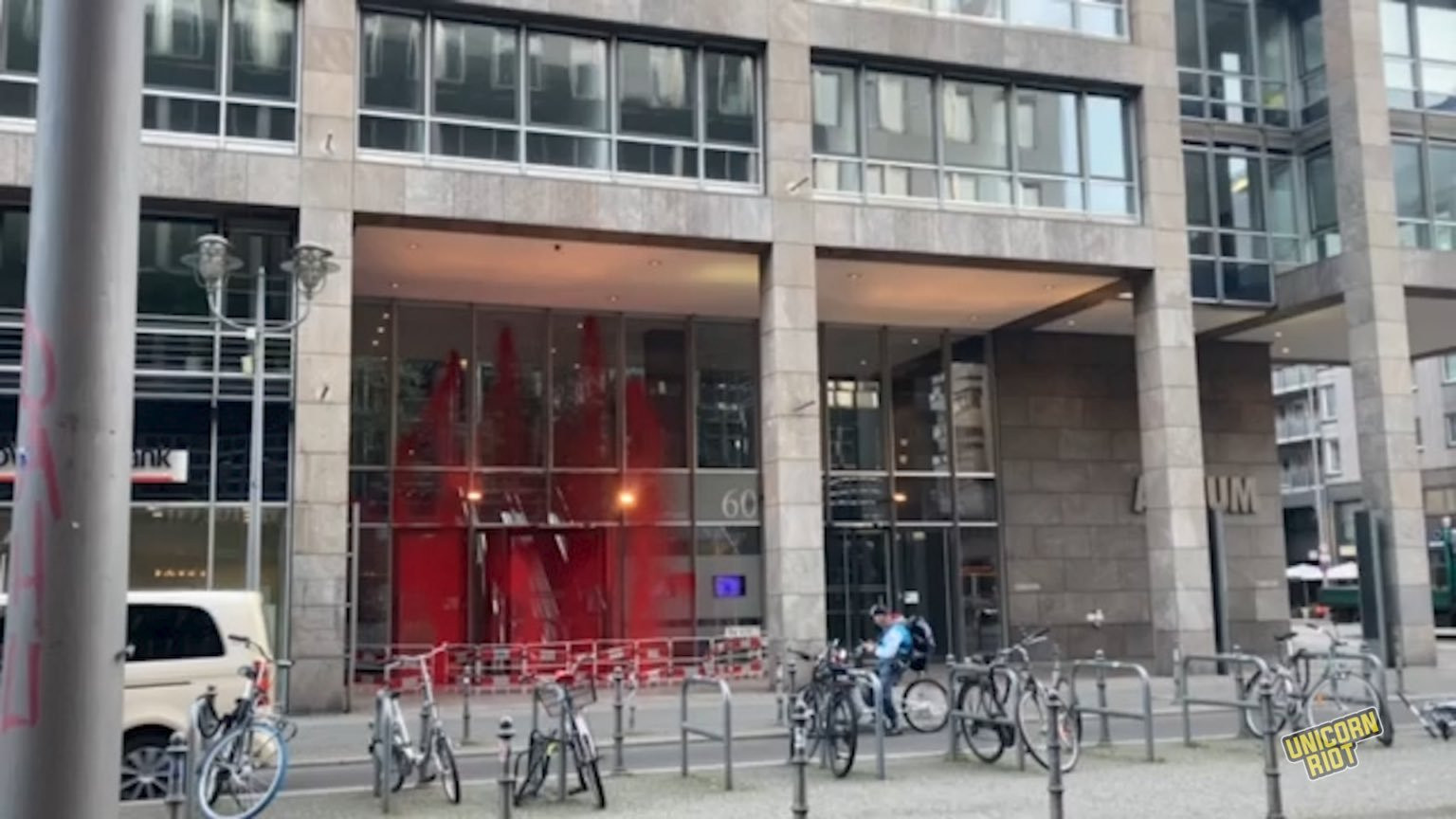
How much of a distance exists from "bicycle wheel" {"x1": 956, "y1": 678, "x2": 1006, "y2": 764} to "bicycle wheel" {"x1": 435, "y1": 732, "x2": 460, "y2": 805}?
4899mm

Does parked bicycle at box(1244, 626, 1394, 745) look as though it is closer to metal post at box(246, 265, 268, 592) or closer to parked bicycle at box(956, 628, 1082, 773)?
parked bicycle at box(956, 628, 1082, 773)

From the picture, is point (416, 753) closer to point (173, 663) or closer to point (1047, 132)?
point (173, 663)

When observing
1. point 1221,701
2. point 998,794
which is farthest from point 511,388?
point 998,794

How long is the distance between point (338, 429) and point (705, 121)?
8.40 m

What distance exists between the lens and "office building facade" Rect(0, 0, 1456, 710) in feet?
Answer: 65.8

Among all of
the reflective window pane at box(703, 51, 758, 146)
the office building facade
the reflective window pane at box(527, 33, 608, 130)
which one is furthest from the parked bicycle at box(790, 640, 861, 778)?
the reflective window pane at box(703, 51, 758, 146)

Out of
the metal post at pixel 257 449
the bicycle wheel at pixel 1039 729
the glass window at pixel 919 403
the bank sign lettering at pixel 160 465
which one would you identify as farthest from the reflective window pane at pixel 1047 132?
the bank sign lettering at pixel 160 465

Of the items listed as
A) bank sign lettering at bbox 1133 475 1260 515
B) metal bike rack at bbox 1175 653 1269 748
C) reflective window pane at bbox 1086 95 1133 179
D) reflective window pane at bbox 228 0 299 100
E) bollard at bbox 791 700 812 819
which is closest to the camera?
bollard at bbox 791 700 812 819

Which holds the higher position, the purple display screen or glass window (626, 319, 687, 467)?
glass window (626, 319, 687, 467)

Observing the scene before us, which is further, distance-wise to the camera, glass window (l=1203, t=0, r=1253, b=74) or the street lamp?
glass window (l=1203, t=0, r=1253, b=74)

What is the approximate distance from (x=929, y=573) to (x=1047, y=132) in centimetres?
969

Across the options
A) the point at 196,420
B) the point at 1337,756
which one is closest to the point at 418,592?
the point at 196,420

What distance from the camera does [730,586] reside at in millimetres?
27109

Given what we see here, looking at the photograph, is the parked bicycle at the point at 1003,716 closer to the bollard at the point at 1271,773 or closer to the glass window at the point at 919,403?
the bollard at the point at 1271,773
